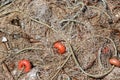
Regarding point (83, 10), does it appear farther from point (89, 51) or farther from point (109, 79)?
point (109, 79)

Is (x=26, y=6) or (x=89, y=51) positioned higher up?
(x=26, y=6)

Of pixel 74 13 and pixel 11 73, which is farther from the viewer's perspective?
pixel 74 13

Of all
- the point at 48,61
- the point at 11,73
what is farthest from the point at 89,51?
the point at 11,73

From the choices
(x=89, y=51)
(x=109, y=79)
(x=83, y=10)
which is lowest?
(x=109, y=79)

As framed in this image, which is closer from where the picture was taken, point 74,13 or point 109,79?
point 109,79

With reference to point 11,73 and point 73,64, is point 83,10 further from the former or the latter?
point 11,73

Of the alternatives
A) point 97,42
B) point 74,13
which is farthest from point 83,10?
point 97,42
